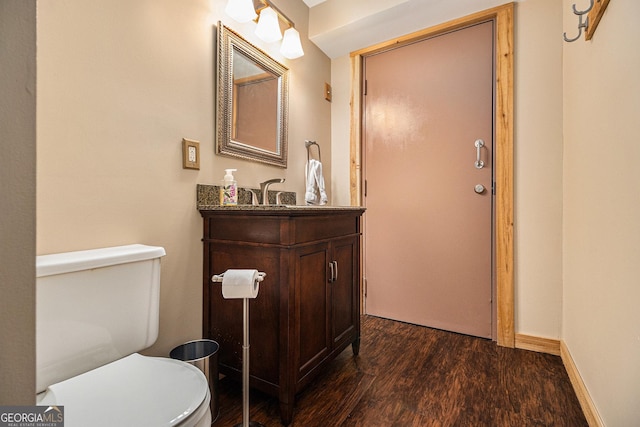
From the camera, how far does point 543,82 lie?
174 centimetres

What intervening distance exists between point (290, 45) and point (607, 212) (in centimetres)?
181

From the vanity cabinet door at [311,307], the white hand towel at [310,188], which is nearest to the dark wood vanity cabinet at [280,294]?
the vanity cabinet door at [311,307]

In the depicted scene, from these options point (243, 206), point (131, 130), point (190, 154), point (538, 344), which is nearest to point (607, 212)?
point (538, 344)

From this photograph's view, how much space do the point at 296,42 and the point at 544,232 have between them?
6.24ft

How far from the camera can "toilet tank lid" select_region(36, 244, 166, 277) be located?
0.80m

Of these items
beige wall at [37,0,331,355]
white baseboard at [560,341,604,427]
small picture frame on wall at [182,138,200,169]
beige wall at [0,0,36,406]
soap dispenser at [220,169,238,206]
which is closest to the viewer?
beige wall at [0,0,36,406]

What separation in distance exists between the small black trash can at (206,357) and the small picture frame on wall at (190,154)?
2.58 ft

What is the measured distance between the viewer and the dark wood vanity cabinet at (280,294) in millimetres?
1172

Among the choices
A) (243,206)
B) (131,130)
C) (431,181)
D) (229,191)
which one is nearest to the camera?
(131,130)

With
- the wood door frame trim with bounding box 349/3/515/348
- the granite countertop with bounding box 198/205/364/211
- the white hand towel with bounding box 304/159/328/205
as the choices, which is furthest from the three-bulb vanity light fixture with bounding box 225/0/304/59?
the wood door frame trim with bounding box 349/3/515/348

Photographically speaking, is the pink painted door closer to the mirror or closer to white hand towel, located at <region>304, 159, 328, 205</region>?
white hand towel, located at <region>304, 159, 328, 205</region>

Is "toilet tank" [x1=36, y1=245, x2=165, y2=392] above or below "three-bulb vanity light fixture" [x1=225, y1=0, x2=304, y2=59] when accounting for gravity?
below

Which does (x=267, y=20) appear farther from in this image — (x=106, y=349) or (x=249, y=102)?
(x=106, y=349)

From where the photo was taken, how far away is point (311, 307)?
1305 mm
